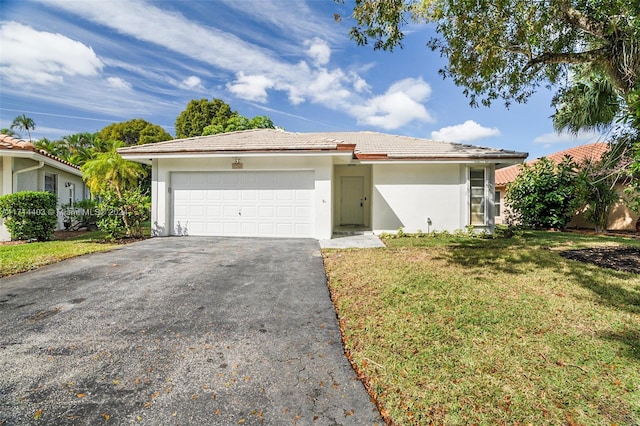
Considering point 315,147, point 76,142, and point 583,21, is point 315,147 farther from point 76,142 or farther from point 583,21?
point 76,142

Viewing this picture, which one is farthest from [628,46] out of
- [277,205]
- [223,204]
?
[223,204]

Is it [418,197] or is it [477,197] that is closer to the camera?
[477,197]

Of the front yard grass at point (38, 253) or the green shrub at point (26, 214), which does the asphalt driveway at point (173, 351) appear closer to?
the front yard grass at point (38, 253)

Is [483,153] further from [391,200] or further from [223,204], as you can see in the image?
[223,204]

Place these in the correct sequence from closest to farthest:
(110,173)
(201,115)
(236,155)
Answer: (236,155) < (110,173) < (201,115)

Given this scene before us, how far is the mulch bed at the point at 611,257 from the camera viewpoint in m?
6.62

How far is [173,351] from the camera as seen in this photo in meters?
3.16

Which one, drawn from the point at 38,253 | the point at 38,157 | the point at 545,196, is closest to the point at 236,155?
the point at 38,253

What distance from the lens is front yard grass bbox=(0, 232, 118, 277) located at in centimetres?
645

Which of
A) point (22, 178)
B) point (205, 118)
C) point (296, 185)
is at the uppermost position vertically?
point (205, 118)

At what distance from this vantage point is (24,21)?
8.66m

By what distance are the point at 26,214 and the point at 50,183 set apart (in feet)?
15.8

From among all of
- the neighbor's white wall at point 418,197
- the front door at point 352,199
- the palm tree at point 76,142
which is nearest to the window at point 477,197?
the neighbor's white wall at point 418,197

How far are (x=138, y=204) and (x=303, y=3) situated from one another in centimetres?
875
